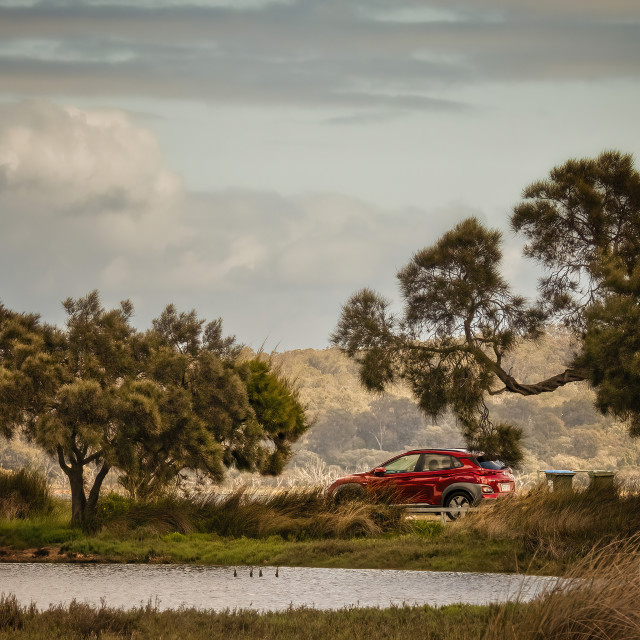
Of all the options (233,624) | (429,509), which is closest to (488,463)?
(429,509)

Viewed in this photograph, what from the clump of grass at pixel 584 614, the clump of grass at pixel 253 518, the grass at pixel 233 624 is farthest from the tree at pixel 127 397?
the clump of grass at pixel 584 614

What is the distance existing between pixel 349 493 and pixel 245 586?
674 centimetres

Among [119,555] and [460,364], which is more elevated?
[460,364]

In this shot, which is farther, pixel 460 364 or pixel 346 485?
pixel 460 364

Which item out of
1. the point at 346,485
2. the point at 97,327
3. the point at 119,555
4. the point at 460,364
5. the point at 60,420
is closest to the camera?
the point at 119,555

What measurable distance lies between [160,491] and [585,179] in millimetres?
13359

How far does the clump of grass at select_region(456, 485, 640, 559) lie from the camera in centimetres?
1462

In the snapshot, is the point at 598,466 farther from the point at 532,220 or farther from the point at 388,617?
the point at 388,617

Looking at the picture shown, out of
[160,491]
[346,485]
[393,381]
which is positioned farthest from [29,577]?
[393,381]

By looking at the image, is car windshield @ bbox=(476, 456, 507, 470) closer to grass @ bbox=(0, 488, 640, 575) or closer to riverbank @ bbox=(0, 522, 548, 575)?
grass @ bbox=(0, 488, 640, 575)

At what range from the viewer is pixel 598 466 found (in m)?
69.1

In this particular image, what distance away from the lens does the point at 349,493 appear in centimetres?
1919

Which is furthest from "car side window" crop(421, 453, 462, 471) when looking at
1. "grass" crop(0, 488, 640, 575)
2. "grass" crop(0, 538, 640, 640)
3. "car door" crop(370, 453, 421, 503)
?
"grass" crop(0, 538, 640, 640)

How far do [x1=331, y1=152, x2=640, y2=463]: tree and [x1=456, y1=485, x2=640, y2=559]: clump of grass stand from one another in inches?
169
